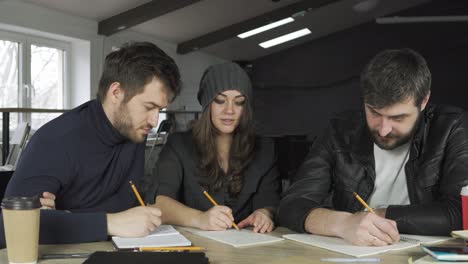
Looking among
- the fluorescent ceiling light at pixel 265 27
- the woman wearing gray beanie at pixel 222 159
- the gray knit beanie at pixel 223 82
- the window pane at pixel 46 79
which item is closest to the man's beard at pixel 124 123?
the woman wearing gray beanie at pixel 222 159

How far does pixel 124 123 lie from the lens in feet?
5.68

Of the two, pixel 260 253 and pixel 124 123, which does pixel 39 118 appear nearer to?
pixel 124 123

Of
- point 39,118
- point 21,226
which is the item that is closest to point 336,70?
point 39,118

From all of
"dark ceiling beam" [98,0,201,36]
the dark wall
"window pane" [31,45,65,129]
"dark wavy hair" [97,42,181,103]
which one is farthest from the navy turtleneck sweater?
the dark wall

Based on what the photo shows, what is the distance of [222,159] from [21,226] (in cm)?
110

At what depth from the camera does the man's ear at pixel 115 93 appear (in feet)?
5.68

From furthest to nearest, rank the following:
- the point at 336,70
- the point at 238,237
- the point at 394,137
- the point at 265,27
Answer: the point at 336,70, the point at 265,27, the point at 394,137, the point at 238,237

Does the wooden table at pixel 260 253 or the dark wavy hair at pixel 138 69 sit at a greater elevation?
the dark wavy hair at pixel 138 69

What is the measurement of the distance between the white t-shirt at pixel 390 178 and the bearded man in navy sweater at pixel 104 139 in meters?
0.74

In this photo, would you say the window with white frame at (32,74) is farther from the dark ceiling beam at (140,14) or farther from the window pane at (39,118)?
the dark ceiling beam at (140,14)

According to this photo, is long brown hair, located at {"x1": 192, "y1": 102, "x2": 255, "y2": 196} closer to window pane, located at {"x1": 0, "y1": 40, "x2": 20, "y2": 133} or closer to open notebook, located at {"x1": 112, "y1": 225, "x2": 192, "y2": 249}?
open notebook, located at {"x1": 112, "y1": 225, "x2": 192, "y2": 249}

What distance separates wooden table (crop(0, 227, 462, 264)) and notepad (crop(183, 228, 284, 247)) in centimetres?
2

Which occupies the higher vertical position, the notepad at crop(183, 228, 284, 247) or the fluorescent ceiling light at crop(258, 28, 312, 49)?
the fluorescent ceiling light at crop(258, 28, 312, 49)

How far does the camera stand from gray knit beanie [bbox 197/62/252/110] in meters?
2.08
